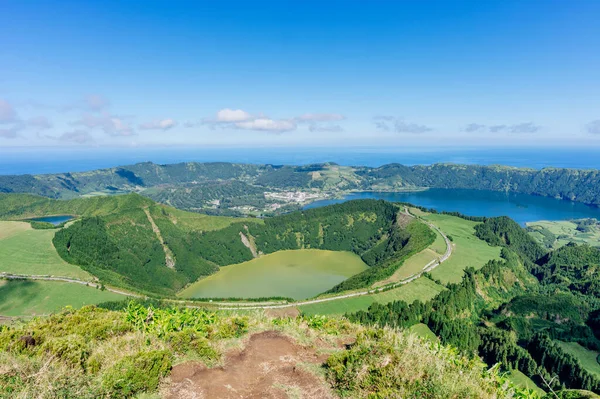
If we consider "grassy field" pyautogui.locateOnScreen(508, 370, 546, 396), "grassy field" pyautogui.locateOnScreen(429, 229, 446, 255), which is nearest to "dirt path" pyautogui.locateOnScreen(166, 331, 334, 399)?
"grassy field" pyautogui.locateOnScreen(508, 370, 546, 396)

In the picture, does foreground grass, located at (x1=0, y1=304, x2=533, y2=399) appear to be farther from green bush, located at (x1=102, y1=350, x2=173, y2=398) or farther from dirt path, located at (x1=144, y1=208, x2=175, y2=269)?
dirt path, located at (x1=144, y1=208, x2=175, y2=269)

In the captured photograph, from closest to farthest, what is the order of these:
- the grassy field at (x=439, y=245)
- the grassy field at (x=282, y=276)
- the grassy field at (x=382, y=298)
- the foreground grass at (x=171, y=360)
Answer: the foreground grass at (x=171, y=360) < the grassy field at (x=382, y=298) < the grassy field at (x=282, y=276) < the grassy field at (x=439, y=245)

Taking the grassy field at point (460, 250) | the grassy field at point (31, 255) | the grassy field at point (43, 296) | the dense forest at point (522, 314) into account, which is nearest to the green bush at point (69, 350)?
the dense forest at point (522, 314)

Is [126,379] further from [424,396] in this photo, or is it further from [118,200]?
[118,200]

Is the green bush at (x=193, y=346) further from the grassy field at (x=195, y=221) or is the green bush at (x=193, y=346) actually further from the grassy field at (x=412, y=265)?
the grassy field at (x=195, y=221)

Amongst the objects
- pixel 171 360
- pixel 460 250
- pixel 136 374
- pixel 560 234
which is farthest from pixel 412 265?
pixel 560 234

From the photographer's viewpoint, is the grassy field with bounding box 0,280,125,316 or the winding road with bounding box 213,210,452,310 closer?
the grassy field with bounding box 0,280,125,316

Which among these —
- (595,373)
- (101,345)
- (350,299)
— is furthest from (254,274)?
(101,345)
